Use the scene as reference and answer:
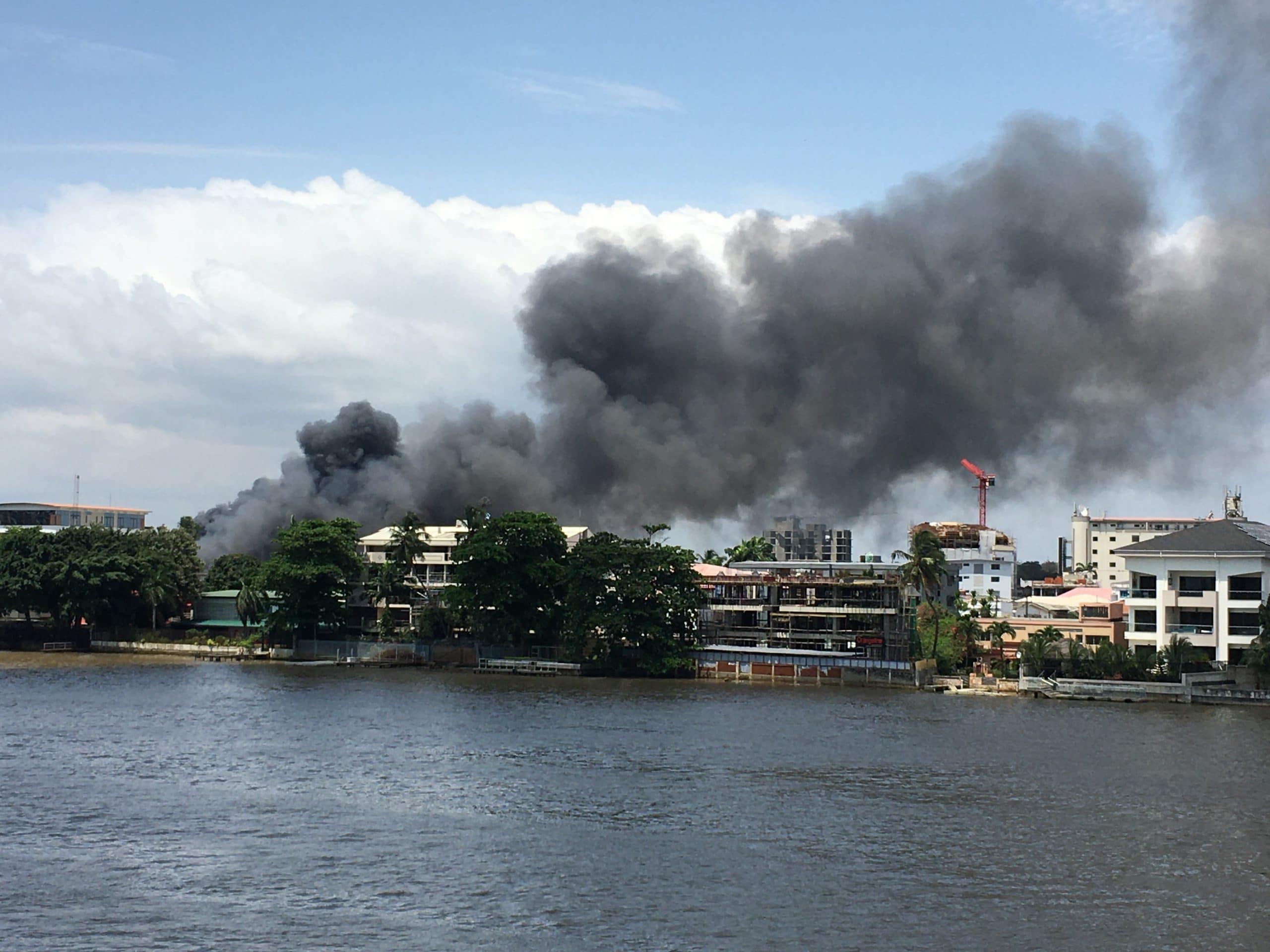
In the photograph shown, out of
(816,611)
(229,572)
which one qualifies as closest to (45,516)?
(229,572)

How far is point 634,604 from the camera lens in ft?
312

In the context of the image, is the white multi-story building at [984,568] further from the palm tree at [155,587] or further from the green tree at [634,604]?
the palm tree at [155,587]

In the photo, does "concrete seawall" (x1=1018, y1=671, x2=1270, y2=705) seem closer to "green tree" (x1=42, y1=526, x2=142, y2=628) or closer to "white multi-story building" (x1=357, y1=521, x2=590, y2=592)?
"white multi-story building" (x1=357, y1=521, x2=590, y2=592)

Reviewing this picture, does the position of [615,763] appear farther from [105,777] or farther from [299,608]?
[299,608]

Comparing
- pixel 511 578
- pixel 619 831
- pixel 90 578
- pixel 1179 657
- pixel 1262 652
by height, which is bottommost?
pixel 619 831

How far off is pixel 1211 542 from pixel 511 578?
4879cm

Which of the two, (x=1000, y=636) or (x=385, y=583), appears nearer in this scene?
(x=1000, y=636)

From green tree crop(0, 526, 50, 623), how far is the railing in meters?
84.1

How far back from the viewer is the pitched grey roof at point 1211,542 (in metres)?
88.1

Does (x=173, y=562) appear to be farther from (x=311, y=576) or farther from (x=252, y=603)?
(x=311, y=576)

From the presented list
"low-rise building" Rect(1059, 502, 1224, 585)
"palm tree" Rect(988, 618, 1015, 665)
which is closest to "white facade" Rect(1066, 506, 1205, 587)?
"low-rise building" Rect(1059, 502, 1224, 585)

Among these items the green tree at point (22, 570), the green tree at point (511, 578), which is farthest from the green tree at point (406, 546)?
the green tree at point (22, 570)

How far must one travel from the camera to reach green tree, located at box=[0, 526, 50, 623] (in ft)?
351

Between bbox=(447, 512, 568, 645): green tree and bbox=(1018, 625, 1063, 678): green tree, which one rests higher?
bbox=(447, 512, 568, 645): green tree
